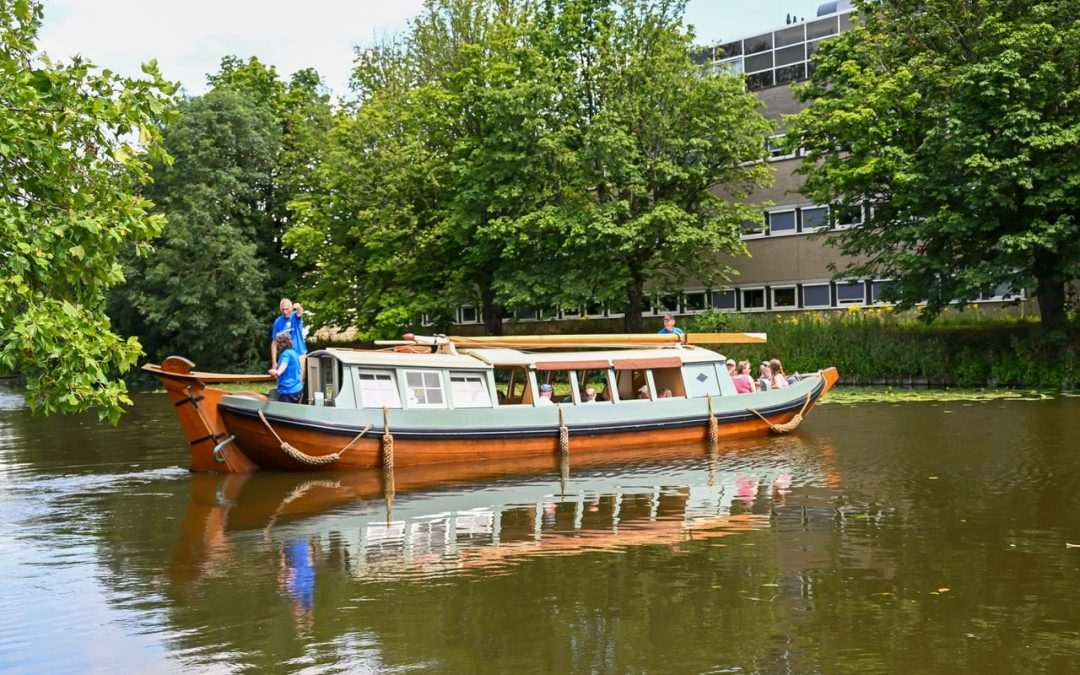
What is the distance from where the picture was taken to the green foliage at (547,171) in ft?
145

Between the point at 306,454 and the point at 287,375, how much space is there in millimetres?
1672

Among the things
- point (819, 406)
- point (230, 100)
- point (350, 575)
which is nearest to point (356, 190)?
point (230, 100)

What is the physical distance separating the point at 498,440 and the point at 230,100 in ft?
132

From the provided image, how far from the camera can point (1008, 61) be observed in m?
34.1

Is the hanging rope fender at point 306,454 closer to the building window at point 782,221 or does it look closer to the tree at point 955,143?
the tree at point 955,143

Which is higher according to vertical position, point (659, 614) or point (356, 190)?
point (356, 190)

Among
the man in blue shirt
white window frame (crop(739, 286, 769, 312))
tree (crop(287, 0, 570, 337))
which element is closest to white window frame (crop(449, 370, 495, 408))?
the man in blue shirt

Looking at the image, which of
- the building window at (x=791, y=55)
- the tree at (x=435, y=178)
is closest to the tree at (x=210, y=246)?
the tree at (x=435, y=178)

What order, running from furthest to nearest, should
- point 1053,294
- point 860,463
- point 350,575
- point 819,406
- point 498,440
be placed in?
point 1053,294 → point 819,406 → point 498,440 → point 860,463 → point 350,575

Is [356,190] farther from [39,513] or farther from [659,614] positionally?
[659,614]

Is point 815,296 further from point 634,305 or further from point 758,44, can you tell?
point 758,44

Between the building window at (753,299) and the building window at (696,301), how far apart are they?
1817 mm

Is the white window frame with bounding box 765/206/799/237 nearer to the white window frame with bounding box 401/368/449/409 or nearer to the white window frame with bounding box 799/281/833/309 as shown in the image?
the white window frame with bounding box 799/281/833/309

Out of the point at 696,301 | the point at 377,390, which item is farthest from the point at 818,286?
the point at 377,390
